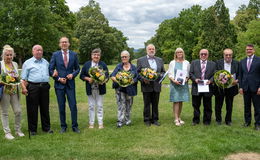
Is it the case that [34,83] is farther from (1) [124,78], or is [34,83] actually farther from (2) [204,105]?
(2) [204,105]

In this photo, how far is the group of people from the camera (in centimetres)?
718

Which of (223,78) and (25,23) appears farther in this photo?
(25,23)

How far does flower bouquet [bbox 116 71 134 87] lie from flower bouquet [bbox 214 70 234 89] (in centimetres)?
244

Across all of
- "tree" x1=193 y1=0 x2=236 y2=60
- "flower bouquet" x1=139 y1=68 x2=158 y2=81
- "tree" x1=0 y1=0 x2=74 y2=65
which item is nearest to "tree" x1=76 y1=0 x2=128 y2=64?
"tree" x1=0 y1=0 x2=74 y2=65

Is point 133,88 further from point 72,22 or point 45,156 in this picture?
point 72,22

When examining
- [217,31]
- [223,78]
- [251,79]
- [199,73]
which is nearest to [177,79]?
[199,73]

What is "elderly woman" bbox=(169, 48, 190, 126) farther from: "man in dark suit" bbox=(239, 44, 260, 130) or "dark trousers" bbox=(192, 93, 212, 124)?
"man in dark suit" bbox=(239, 44, 260, 130)

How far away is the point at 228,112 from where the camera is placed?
8.33 meters

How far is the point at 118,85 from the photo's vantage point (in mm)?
7945

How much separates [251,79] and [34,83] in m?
6.09

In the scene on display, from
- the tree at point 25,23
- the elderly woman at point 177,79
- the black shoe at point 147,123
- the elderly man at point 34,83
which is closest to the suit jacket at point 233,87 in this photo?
the elderly woman at point 177,79

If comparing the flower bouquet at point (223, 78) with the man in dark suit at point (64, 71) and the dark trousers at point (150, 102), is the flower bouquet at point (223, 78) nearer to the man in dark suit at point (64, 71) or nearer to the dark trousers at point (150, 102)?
the dark trousers at point (150, 102)

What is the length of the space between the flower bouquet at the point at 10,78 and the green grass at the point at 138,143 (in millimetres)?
1461

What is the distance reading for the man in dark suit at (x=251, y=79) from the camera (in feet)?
25.4
